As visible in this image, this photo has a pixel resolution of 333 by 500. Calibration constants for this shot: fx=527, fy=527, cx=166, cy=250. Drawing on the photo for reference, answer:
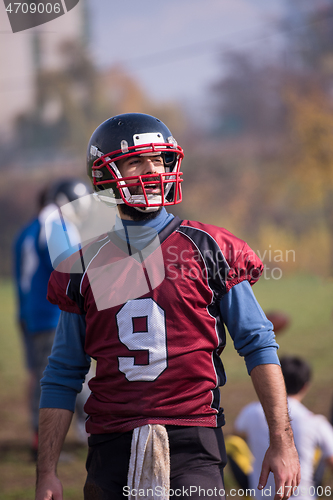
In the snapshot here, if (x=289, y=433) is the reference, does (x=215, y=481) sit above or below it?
below

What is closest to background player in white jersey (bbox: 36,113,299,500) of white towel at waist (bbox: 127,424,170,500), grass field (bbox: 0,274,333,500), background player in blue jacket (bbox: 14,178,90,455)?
white towel at waist (bbox: 127,424,170,500)

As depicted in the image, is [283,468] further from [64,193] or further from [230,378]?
[230,378]

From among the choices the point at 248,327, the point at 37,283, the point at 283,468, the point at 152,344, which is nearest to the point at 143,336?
the point at 152,344

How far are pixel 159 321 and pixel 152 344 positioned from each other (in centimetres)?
9

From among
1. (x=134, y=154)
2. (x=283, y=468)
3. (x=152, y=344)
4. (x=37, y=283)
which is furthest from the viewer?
(x=37, y=283)

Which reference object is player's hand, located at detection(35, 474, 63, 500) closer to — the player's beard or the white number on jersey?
the white number on jersey

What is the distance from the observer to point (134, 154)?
218cm

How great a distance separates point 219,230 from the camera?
2.14 m

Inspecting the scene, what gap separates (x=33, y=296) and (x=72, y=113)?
22781 millimetres

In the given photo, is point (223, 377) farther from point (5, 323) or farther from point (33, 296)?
point (5, 323)

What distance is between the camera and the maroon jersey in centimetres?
195

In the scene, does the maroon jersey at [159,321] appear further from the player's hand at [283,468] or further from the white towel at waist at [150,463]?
the player's hand at [283,468]

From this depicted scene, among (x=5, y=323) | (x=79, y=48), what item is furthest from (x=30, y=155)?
(x=5, y=323)

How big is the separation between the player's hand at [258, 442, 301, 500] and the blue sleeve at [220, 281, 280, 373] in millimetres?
305
